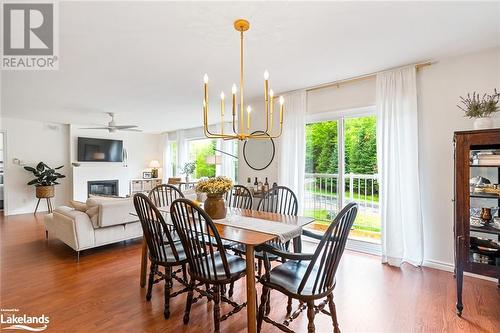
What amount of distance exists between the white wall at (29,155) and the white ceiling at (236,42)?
2843 millimetres

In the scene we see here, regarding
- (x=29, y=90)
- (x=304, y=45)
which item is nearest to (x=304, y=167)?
(x=304, y=45)

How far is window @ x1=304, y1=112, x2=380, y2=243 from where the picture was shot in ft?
12.0

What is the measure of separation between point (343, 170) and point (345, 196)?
41cm

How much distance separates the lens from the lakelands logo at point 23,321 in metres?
1.94

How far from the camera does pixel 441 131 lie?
291cm

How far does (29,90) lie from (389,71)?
5.25 metres

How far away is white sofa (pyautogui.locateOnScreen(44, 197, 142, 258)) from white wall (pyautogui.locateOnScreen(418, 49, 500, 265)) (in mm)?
3970

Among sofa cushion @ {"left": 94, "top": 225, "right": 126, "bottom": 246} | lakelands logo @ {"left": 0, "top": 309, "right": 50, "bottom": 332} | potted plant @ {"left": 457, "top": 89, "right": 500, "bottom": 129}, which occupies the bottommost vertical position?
lakelands logo @ {"left": 0, "top": 309, "right": 50, "bottom": 332}

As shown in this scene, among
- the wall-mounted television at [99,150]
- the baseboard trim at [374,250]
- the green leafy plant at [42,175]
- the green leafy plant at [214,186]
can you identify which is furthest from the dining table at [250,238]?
the wall-mounted television at [99,150]

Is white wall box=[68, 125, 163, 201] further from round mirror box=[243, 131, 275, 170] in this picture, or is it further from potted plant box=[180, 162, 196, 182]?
round mirror box=[243, 131, 275, 170]

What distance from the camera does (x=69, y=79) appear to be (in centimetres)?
339

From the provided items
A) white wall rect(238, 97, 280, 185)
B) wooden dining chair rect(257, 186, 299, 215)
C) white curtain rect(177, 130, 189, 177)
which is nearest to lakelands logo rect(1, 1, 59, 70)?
wooden dining chair rect(257, 186, 299, 215)

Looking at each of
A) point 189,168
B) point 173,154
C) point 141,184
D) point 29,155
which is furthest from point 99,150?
point 189,168

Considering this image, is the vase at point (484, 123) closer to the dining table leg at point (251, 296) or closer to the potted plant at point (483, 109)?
the potted plant at point (483, 109)
